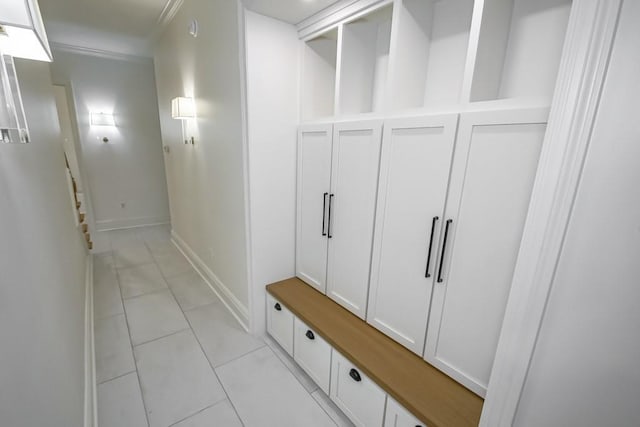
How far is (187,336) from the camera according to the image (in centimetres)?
238

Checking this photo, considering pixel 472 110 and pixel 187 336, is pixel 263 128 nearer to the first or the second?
pixel 472 110

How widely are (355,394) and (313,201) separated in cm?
130

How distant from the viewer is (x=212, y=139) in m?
2.62

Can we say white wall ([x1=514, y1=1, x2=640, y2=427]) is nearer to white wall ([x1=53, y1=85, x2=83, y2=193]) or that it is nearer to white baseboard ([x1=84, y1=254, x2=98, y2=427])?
white baseboard ([x1=84, y1=254, x2=98, y2=427])

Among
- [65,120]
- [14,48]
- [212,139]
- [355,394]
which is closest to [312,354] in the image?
[355,394]

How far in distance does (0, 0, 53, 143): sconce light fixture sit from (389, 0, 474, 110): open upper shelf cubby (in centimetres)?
137

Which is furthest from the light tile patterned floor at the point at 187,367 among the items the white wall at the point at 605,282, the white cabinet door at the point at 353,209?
the white wall at the point at 605,282

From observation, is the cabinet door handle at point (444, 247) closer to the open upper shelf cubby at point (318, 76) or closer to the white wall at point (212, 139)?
the open upper shelf cubby at point (318, 76)

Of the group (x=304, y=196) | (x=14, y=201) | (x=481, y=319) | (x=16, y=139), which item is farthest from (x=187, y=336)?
(x=481, y=319)

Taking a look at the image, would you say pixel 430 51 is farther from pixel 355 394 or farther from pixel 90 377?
pixel 90 377

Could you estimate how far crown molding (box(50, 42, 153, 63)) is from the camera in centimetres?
417

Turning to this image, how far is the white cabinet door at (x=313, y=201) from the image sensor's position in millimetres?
1964

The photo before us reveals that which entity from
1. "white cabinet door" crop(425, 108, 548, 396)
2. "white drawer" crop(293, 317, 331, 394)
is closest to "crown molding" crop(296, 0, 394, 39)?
"white cabinet door" crop(425, 108, 548, 396)

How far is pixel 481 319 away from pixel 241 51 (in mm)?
2185
